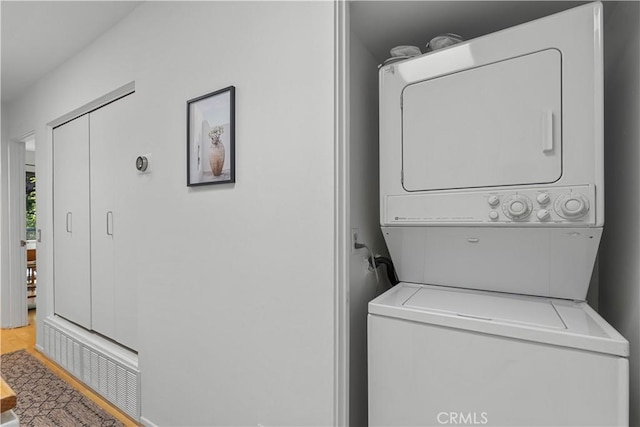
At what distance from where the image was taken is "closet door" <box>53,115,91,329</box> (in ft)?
9.07

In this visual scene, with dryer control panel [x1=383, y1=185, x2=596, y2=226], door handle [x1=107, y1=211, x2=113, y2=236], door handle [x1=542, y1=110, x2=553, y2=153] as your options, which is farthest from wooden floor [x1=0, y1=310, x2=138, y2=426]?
door handle [x1=542, y1=110, x2=553, y2=153]

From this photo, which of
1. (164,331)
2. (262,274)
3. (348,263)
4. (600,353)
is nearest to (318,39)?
(348,263)

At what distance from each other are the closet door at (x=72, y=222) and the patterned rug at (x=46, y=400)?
47 cm

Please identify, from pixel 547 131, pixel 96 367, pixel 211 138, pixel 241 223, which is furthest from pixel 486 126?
pixel 96 367

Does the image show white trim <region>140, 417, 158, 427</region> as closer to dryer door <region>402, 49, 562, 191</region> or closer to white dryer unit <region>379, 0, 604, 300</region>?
white dryer unit <region>379, 0, 604, 300</region>

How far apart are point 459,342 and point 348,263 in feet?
1.53

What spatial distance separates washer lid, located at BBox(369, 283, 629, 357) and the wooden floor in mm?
Result: 1999

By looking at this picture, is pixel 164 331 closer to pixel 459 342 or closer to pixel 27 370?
pixel 459 342

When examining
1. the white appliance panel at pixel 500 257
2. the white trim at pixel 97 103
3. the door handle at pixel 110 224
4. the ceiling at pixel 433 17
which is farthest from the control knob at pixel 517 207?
the door handle at pixel 110 224

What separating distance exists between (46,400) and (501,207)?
10.5ft

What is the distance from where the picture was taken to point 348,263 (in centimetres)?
129

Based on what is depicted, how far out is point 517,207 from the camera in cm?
106

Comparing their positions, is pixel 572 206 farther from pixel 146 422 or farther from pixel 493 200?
pixel 146 422

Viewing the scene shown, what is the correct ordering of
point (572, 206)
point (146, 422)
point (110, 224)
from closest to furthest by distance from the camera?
point (572, 206) < point (146, 422) < point (110, 224)
